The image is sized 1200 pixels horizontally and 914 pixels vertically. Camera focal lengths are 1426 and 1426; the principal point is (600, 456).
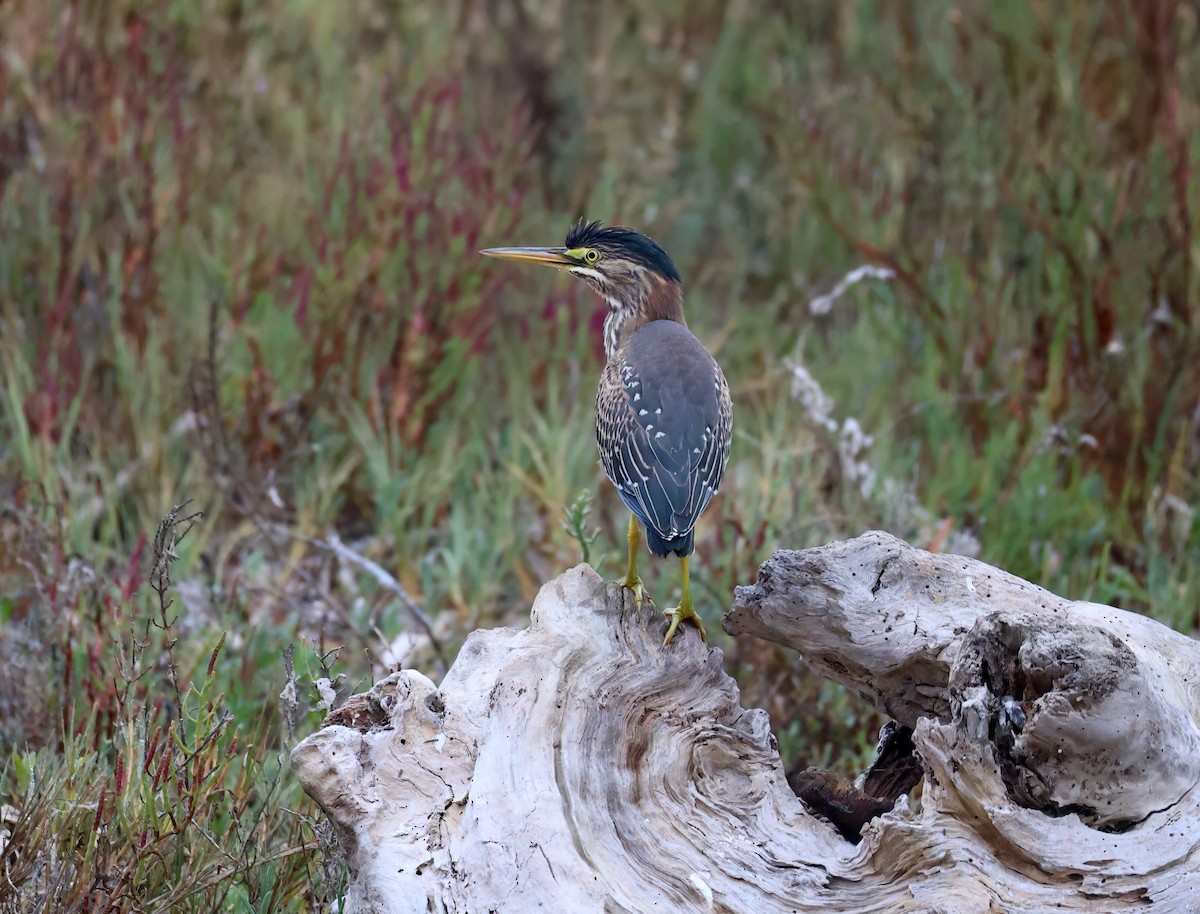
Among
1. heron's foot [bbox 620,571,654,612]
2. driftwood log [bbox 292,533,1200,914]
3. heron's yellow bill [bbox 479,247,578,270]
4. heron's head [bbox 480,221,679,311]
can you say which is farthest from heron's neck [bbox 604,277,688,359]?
driftwood log [bbox 292,533,1200,914]

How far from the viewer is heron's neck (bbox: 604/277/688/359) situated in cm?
423

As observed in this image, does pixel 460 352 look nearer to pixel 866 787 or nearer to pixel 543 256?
pixel 543 256

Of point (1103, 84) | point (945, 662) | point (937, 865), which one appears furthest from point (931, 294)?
point (937, 865)

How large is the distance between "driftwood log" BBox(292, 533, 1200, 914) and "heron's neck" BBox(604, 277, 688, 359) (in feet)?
5.02

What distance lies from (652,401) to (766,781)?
117 cm

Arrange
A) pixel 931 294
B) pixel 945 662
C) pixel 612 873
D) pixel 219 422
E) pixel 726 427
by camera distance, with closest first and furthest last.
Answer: pixel 612 873 → pixel 945 662 → pixel 726 427 → pixel 219 422 → pixel 931 294

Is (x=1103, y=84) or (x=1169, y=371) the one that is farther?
(x=1103, y=84)

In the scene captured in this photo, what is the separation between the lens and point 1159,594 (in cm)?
437

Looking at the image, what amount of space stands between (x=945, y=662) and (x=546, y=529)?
2123 mm

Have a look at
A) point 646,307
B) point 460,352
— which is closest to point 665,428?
point 646,307

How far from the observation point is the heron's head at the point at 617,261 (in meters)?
4.18

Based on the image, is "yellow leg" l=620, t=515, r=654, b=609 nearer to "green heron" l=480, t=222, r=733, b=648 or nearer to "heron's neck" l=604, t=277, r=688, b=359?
"green heron" l=480, t=222, r=733, b=648

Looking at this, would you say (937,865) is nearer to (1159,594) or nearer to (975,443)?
(1159,594)

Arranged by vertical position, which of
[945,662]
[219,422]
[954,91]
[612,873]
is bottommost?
[219,422]
